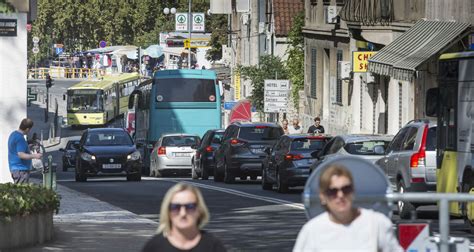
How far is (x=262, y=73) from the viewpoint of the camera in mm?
64750

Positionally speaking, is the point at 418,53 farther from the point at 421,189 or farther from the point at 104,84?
the point at 104,84

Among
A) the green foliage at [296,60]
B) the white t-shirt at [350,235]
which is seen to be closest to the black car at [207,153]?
the green foliage at [296,60]

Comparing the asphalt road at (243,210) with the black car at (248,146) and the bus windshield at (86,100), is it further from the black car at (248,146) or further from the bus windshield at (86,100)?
the bus windshield at (86,100)

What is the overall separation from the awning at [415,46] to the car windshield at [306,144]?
5443mm

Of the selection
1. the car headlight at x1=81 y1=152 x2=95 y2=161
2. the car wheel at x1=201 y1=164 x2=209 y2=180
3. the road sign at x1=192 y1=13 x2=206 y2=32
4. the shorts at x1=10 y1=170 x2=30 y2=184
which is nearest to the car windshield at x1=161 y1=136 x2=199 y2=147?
the car wheel at x1=201 y1=164 x2=209 y2=180

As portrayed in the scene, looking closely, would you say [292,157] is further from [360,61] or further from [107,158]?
[360,61]

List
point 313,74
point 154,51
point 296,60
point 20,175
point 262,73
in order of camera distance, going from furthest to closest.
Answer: point 154,51 → point 296,60 → point 262,73 → point 313,74 → point 20,175

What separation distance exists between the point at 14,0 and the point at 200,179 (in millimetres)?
17249

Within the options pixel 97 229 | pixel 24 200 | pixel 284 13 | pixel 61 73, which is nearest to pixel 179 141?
pixel 284 13

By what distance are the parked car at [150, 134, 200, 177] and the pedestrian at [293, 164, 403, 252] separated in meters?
39.1

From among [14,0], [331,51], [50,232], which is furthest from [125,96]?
[50,232]

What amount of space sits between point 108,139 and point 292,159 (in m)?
11.0

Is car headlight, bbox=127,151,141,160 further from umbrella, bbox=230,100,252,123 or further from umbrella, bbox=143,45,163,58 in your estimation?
umbrella, bbox=143,45,163,58

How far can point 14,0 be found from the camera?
2823 centimetres
